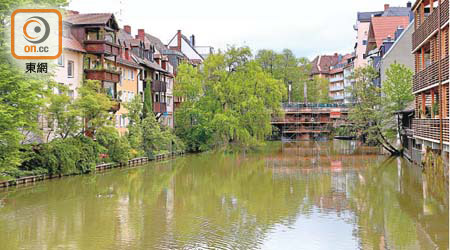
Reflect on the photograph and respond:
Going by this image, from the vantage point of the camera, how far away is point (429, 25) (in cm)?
2877

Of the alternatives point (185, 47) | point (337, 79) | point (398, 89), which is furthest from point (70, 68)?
point (337, 79)

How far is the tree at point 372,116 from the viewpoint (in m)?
50.3

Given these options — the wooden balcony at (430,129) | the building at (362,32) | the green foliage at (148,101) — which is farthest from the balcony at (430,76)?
the building at (362,32)

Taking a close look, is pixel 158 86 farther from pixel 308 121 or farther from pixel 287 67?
pixel 287 67

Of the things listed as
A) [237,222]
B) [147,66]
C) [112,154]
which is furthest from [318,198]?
[147,66]

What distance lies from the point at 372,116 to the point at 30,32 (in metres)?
33.1

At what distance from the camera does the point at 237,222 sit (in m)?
21.7

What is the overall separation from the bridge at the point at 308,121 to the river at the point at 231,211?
50.1 m

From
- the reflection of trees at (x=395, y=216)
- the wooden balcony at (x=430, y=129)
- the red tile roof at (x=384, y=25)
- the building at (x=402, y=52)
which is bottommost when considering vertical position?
the reflection of trees at (x=395, y=216)

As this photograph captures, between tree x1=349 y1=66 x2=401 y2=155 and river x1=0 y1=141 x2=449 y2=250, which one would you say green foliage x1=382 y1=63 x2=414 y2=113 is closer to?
tree x1=349 y1=66 x2=401 y2=155

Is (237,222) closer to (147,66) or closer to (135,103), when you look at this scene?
(135,103)

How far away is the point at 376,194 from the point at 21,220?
1587 cm

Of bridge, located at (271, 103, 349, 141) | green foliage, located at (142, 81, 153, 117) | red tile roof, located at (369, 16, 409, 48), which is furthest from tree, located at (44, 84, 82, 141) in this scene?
bridge, located at (271, 103, 349, 141)

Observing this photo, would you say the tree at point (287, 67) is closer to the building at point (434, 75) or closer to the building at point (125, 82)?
the building at point (125, 82)
